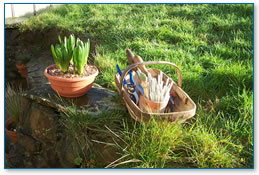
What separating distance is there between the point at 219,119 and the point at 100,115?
3.84 feet

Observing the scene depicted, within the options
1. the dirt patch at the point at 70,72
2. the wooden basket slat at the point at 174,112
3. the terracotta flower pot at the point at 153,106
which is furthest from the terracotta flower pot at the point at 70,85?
the terracotta flower pot at the point at 153,106

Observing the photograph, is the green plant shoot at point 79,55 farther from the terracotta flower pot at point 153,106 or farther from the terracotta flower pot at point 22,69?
the terracotta flower pot at point 22,69

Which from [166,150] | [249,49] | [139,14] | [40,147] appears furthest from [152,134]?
[139,14]

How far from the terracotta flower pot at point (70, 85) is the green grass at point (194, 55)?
587 mm

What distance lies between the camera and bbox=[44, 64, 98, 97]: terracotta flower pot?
2.57 metres

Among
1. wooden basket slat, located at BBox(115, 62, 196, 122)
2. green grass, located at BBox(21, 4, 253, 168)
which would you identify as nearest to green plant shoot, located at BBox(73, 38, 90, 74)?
wooden basket slat, located at BBox(115, 62, 196, 122)

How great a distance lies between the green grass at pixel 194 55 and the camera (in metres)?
2.18

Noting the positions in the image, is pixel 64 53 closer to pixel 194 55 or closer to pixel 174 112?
pixel 174 112

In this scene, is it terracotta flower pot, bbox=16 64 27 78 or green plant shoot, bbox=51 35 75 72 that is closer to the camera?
green plant shoot, bbox=51 35 75 72

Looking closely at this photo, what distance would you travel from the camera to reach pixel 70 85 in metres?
2.61

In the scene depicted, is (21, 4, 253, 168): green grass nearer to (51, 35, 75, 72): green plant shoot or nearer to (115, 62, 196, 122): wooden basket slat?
(115, 62, 196, 122): wooden basket slat

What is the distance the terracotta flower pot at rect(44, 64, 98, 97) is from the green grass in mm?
587

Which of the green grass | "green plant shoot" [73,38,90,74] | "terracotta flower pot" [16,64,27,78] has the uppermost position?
"green plant shoot" [73,38,90,74]

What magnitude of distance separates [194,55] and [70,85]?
2.00 meters
